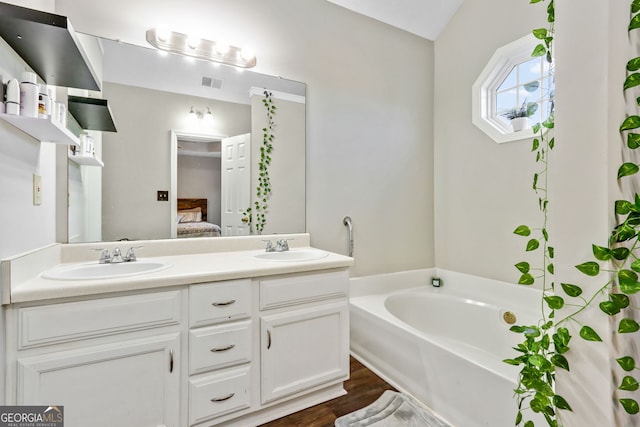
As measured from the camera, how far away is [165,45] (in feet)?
6.06

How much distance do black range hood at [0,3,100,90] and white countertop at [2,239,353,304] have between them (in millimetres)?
813

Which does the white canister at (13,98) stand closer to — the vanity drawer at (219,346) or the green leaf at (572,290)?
the vanity drawer at (219,346)

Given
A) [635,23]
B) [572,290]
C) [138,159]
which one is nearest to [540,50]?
[635,23]

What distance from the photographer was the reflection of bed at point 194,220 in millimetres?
1913

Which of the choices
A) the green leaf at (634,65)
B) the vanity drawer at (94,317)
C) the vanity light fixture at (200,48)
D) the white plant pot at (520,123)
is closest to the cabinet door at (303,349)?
the vanity drawer at (94,317)

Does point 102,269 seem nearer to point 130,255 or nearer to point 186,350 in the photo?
point 130,255

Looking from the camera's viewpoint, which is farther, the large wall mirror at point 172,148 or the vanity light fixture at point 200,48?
the vanity light fixture at point 200,48

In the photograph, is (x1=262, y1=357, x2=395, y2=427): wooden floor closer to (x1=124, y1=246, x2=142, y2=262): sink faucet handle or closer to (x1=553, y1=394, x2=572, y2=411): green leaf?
(x1=124, y1=246, x2=142, y2=262): sink faucet handle

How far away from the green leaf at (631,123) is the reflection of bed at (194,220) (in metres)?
1.93

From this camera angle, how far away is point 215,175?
2.00 metres

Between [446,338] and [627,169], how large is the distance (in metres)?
2.17

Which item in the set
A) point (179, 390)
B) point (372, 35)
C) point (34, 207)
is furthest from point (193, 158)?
point (372, 35)

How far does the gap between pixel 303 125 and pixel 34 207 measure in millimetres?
1643

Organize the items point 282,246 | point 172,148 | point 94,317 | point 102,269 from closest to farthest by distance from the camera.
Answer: point 94,317
point 102,269
point 172,148
point 282,246
